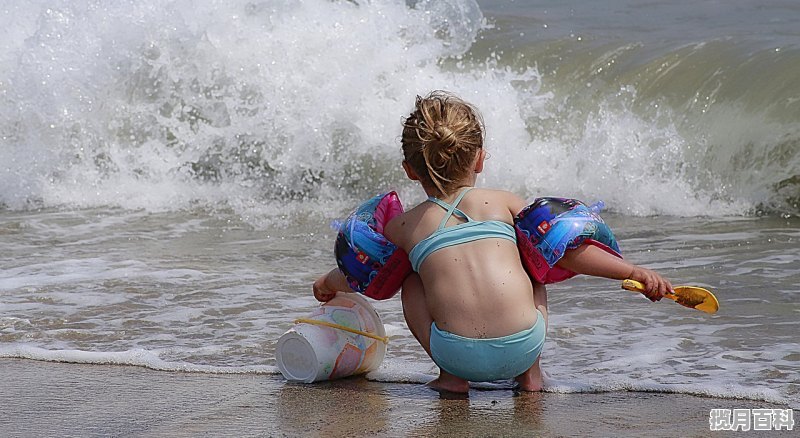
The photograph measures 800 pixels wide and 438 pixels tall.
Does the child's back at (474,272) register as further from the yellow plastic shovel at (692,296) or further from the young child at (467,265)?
the yellow plastic shovel at (692,296)

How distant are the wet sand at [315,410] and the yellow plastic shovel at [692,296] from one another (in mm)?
299

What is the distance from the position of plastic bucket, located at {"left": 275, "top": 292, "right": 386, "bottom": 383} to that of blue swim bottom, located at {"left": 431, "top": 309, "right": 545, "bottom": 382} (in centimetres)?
39

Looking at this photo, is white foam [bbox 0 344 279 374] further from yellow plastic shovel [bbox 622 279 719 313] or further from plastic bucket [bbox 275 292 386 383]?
yellow plastic shovel [bbox 622 279 719 313]

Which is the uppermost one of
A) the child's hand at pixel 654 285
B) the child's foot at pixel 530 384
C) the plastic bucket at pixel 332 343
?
the child's hand at pixel 654 285

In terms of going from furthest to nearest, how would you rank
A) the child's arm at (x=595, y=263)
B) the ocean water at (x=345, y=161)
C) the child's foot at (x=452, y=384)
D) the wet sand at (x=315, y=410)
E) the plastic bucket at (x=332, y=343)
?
the ocean water at (x=345, y=161), the plastic bucket at (x=332, y=343), the child's foot at (x=452, y=384), the child's arm at (x=595, y=263), the wet sand at (x=315, y=410)

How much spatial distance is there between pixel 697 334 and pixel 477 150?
136cm

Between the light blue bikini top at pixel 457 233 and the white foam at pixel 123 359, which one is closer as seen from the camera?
the light blue bikini top at pixel 457 233

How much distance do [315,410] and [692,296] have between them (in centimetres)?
120

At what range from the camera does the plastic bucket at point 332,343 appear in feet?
12.1

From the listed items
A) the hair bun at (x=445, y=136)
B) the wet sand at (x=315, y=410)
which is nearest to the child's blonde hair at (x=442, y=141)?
the hair bun at (x=445, y=136)

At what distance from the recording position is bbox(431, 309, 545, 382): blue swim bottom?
3.36m

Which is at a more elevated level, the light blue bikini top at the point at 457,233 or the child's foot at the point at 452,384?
the light blue bikini top at the point at 457,233

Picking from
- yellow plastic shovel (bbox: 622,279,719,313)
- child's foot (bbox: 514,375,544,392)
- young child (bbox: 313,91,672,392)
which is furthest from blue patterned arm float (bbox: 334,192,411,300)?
yellow plastic shovel (bbox: 622,279,719,313)

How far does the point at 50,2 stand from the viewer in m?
11.2
